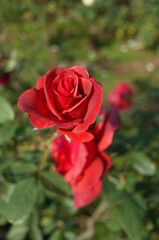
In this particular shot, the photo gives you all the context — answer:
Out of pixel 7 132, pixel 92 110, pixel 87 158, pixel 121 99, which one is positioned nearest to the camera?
pixel 92 110

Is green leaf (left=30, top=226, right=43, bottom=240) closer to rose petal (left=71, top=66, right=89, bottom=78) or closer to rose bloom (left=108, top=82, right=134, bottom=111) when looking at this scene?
rose petal (left=71, top=66, right=89, bottom=78)

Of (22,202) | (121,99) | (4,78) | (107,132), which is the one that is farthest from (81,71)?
(121,99)

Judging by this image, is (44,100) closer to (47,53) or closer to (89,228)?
(89,228)

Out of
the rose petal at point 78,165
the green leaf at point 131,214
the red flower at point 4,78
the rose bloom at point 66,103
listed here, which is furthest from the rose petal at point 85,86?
the red flower at point 4,78

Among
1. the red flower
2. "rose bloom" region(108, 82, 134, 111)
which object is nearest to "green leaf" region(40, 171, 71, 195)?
the red flower

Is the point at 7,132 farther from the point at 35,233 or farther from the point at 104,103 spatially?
the point at 104,103

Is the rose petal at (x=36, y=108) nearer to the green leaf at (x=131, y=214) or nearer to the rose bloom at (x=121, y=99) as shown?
the green leaf at (x=131, y=214)
